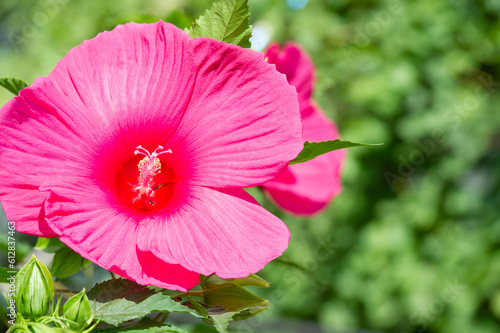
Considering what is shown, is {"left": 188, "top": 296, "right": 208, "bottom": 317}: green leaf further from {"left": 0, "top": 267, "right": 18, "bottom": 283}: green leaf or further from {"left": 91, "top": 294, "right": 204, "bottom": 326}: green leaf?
{"left": 0, "top": 267, "right": 18, "bottom": 283}: green leaf

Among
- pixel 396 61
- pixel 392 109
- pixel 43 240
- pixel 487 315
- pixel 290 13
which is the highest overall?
pixel 290 13

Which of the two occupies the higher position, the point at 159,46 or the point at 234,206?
the point at 159,46

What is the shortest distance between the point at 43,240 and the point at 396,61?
6.19ft

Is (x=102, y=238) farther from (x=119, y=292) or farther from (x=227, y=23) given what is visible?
(x=227, y=23)

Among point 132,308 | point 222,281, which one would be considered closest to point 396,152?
point 222,281

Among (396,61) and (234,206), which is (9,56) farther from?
(234,206)

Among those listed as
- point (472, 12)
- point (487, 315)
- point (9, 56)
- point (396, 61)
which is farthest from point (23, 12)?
point (487, 315)

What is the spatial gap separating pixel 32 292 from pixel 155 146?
0.15 meters

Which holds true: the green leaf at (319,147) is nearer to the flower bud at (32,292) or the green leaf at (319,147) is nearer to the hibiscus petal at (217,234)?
the hibiscus petal at (217,234)

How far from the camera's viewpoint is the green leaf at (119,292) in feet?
1.36

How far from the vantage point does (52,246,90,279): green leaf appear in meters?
0.51

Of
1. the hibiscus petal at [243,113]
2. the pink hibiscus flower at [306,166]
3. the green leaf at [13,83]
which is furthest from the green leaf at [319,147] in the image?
the green leaf at [13,83]

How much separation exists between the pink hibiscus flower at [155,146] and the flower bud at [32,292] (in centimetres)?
3

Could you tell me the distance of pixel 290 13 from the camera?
2.23 metres
